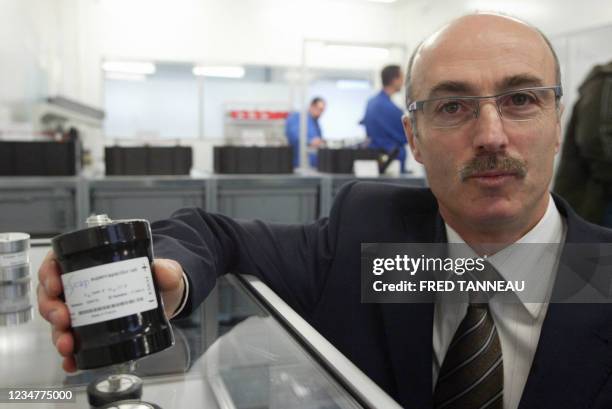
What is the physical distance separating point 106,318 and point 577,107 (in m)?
2.23

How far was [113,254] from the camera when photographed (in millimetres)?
472

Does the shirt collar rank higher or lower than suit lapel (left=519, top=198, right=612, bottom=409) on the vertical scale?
higher

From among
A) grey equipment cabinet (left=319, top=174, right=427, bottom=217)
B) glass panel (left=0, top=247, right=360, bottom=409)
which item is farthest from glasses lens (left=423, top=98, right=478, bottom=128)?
grey equipment cabinet (left=319, top=174, right=427, bottom=217)

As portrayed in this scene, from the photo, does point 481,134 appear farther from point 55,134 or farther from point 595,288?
point 55,134

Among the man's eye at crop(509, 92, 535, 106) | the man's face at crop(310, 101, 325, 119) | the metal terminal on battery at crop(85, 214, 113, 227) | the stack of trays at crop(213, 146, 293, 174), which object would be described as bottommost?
the metal terminal on battery at crop(85, 214, 113, 227)

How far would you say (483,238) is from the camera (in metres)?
0.91

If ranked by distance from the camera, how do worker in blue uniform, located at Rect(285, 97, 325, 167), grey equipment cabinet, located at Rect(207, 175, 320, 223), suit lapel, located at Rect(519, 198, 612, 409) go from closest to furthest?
suit lapel, located at Rect(519, 198, 612, 409) → grey equipment cabinet, located at Rect(207, 175, 320, 223) → worker in blue uniform, located at Rect(285, 97, 325, 167)

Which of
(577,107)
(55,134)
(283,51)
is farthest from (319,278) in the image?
(283,51)

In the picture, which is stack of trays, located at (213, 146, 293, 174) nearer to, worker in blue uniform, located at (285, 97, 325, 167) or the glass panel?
the glass panel

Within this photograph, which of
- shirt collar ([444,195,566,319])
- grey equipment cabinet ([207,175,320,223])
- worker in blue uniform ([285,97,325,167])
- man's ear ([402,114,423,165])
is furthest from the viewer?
worker in blue uniform ([285,97,325,167])

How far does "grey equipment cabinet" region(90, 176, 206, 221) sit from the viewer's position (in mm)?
2803

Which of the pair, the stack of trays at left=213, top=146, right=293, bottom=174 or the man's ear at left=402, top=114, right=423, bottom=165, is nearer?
the man's ear at left=402, top=114, right=423, bottom=165

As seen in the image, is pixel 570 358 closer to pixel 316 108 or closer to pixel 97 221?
pixel 97 221

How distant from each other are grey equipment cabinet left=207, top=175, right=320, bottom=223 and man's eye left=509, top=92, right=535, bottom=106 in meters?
2.26
